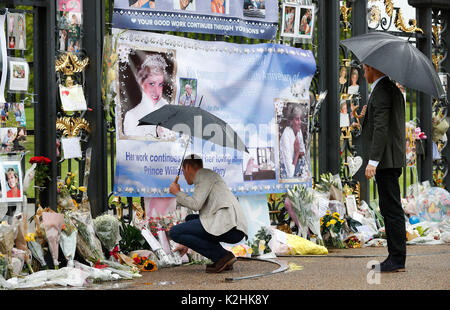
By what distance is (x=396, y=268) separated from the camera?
727 cm

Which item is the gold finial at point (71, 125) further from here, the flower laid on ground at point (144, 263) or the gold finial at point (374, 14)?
the gold finial at point (374, 14)

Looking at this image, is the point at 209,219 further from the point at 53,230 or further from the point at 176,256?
the point at 53,230

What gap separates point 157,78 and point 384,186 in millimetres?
2786

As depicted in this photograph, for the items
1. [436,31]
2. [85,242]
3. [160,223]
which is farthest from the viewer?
[436,31]

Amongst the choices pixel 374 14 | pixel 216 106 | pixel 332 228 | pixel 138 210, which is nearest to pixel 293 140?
pixel 332 228

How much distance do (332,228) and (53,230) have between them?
373 centimetres

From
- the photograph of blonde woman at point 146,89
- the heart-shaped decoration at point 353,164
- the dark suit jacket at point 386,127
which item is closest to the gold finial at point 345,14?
the heart-shaped decoration at point 353,164

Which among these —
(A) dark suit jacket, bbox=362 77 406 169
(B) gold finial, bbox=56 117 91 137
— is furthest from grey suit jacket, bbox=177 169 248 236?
(B) gold finial, bbox=56 117 91 137

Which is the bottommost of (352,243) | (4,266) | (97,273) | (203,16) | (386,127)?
(352,243)

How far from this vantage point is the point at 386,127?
23.5 ft

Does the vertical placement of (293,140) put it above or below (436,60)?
below

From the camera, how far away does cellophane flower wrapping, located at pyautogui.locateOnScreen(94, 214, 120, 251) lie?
25.2ft

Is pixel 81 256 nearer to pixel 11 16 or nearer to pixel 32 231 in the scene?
pixel 32 231

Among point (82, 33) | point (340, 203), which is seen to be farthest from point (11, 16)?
point (340, 203)
